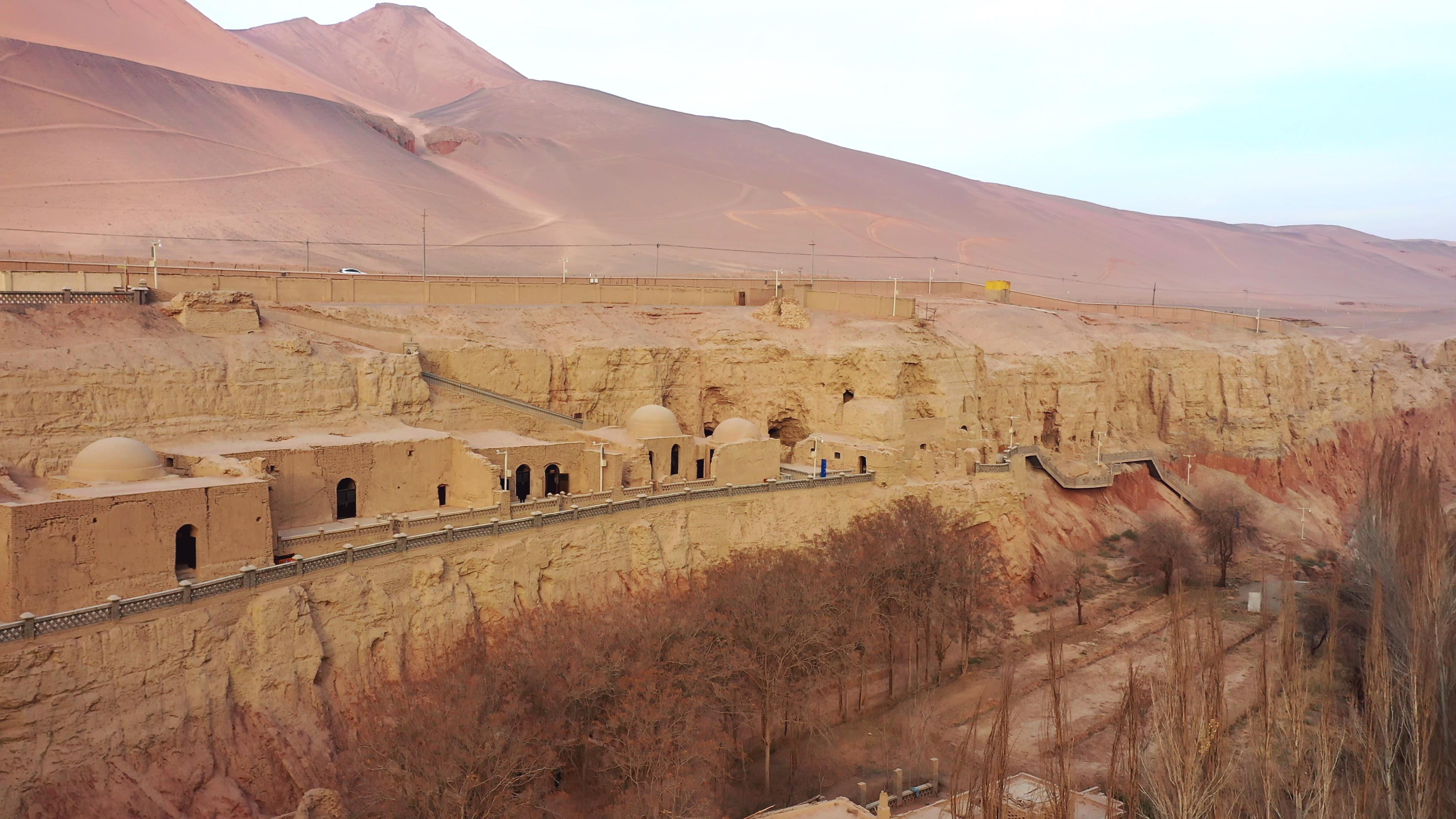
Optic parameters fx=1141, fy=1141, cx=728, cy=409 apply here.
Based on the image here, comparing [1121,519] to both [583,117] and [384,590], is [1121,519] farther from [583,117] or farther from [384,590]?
[583,117]

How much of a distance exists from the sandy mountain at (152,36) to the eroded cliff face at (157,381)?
62932mm

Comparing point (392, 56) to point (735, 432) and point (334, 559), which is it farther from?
point (334, 559)

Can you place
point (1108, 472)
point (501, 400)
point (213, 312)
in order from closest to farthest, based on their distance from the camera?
point (213, 312)
point (501, 400)
point (1108, 472)

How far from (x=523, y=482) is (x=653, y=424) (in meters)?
4.80

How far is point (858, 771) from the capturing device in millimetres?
25172

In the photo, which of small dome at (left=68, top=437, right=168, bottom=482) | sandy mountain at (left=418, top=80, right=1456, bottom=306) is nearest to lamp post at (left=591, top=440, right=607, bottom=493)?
small dome at (left=68, top=437, right=168, bottom=482)

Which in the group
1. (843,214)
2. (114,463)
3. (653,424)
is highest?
(843,214)

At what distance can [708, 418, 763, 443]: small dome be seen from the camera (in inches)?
1363

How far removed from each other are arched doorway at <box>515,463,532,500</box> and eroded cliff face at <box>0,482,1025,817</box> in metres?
2.85

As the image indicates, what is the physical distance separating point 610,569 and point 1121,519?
25490 mm

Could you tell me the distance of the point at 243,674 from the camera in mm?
21516

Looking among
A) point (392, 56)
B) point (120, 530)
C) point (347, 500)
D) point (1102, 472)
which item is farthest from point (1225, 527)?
point (392, 56)

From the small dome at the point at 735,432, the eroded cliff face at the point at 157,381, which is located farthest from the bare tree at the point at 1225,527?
the eroded cliff face at the point at 157,381

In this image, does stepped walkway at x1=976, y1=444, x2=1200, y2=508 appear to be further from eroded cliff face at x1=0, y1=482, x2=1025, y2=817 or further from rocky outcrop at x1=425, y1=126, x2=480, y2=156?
rocky outcrop at x1=425, y1=126, x2=480, y2=156
